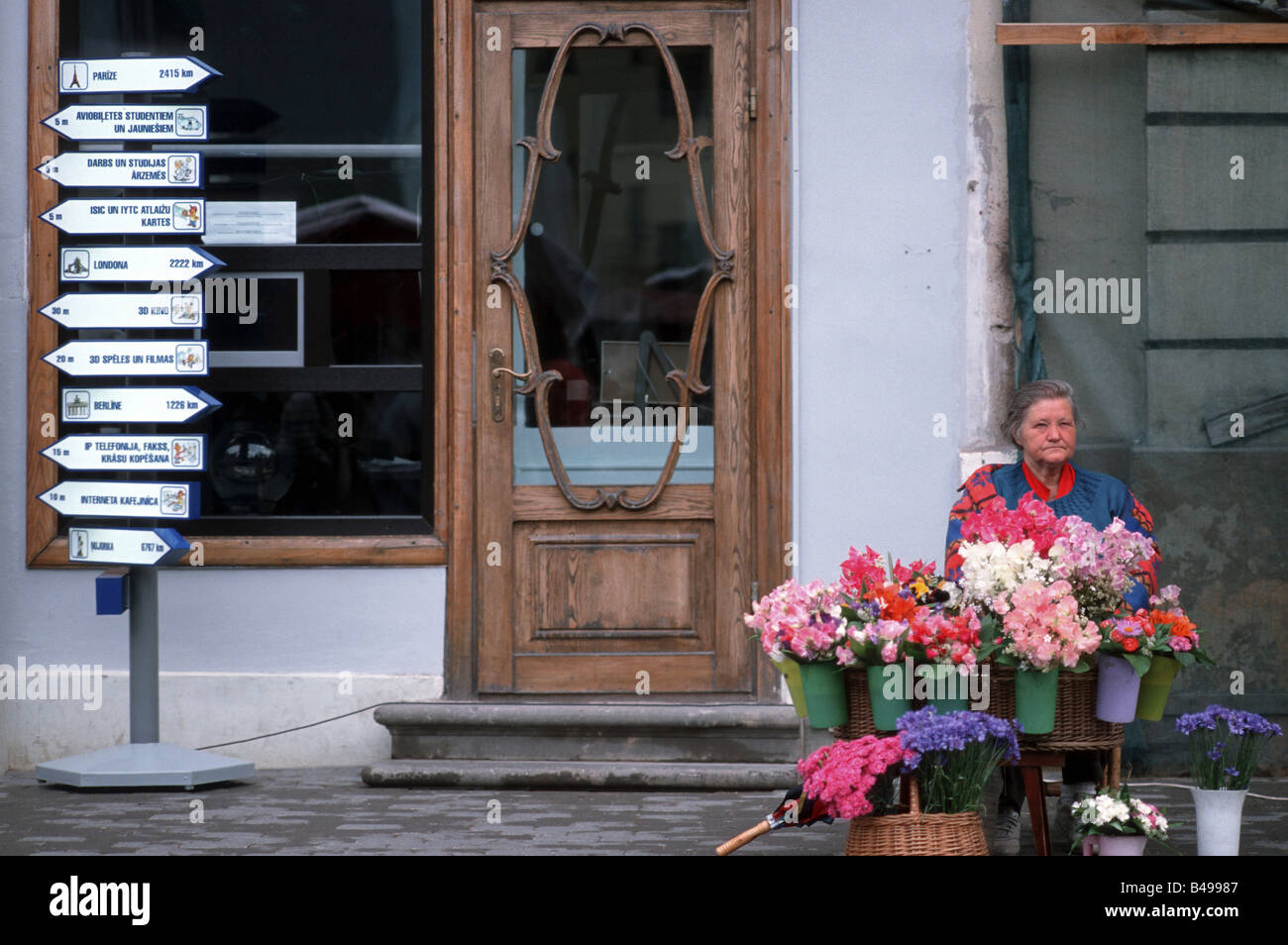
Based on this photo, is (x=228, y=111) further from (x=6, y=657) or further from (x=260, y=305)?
(x=6, y=657)

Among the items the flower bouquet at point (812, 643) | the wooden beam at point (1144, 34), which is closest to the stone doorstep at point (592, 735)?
the flower bouquet at point (812, 643)

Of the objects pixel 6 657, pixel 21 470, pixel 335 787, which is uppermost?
pixel 21 470

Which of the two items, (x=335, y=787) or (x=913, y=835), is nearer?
(x=913, y=835)

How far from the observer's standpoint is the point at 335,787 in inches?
259

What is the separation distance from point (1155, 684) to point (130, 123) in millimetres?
4385

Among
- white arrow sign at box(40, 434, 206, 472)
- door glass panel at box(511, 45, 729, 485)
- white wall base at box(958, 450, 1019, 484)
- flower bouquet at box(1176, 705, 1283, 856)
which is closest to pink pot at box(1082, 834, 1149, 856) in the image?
flower bouquet at box(1176, 705, 1283, 856)

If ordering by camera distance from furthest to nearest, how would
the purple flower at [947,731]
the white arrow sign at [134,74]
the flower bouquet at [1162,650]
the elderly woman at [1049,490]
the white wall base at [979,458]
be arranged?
the white wall base at [979,458]
the white arrow sign at [134,74]
the elderly woman at [1049,490]
the flower bouquet at [1162,650]
the purple flower at [947,731]

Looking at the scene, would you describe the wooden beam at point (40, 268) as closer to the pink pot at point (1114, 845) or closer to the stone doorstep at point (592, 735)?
the stone doorstep at point (592, 735)

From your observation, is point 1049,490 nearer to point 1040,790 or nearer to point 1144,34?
point 1040,790

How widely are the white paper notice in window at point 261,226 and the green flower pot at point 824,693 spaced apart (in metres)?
3.63


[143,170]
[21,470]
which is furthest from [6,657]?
[143,170]

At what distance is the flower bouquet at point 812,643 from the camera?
4418 millimetres

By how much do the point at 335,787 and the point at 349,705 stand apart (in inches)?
18.2
